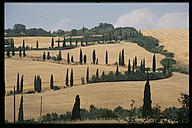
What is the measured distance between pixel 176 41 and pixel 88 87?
1042 mm

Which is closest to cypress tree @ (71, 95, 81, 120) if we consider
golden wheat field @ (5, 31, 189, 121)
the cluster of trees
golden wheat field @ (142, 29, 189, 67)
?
golden wheat field @ (5, 31, 189, 121)

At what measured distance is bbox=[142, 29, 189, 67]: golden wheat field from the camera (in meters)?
3.69

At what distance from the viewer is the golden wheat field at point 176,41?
3.69 metres

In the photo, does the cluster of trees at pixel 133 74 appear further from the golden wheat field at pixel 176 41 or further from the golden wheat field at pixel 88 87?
Answer: the golden wheat field at pixel 176 41

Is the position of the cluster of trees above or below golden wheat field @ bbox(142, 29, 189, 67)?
below

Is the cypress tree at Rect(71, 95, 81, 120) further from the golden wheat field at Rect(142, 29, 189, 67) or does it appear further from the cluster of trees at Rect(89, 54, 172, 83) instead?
the golden wheat field at Rect(142, 29, 189, 67)

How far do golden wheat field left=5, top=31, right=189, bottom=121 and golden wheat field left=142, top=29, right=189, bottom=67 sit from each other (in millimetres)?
42

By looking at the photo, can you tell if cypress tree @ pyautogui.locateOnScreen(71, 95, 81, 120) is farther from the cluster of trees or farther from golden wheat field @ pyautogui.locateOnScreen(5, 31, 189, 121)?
the cluster of trees

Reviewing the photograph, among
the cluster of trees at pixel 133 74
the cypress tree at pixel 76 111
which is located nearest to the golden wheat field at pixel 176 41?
the cluster of trees at pixel 133 74

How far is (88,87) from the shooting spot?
12.1ft

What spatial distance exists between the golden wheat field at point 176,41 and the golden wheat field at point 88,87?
0.04 metres

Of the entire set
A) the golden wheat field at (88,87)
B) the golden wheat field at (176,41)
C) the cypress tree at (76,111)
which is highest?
the golden wheat field at (176,41)

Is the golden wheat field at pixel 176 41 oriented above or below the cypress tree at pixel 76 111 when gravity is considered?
above

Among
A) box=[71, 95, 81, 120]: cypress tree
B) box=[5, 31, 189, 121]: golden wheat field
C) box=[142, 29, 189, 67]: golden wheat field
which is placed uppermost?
box=[142, 29, 189, 67]: golden wheat field
